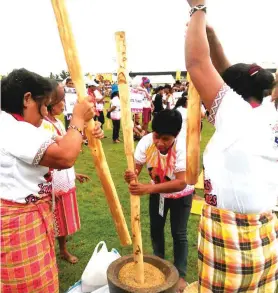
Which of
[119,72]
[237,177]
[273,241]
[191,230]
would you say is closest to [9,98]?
→ [119,72]

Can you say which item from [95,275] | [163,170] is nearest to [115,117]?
[163,170]

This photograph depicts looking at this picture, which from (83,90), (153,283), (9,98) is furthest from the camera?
(153,283)

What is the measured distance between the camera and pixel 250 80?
5.13ft

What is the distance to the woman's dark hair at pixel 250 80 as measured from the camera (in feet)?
5.10

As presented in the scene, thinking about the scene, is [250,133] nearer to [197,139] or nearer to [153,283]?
[197,139]

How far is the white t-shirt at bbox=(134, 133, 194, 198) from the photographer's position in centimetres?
290

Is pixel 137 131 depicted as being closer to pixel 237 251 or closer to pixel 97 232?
pixel 97 232

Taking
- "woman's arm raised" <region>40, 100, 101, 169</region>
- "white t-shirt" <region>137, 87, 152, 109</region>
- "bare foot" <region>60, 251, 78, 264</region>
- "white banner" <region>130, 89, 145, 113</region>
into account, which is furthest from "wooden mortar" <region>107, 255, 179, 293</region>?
"white t-shirt" <region>137, 87, 152, 109</region>

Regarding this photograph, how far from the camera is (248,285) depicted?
167 centimetres

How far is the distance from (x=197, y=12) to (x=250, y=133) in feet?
1.98

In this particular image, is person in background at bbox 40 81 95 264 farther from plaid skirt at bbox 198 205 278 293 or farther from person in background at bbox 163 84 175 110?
person in background at bbox 163 84 175 110

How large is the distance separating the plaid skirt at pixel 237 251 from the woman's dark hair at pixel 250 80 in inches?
23.0

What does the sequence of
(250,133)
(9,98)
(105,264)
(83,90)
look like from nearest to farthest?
(250,133)
(9,98)
(83,90)
(105,264)

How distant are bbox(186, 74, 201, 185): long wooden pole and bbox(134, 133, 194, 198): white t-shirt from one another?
1.84 feet
